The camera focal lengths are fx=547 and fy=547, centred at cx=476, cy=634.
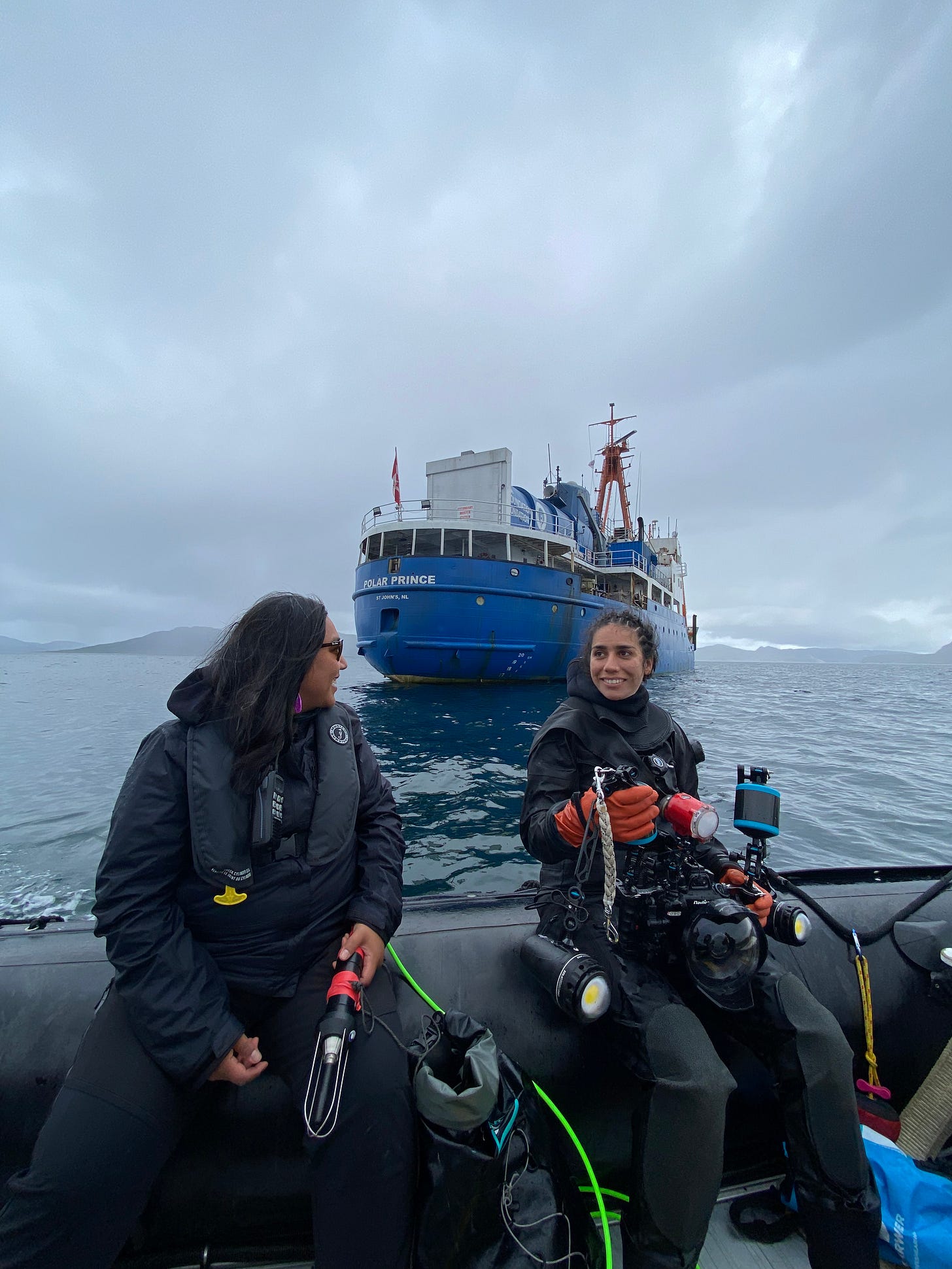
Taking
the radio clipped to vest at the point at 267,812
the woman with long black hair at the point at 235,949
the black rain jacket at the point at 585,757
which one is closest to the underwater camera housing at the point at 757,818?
the black rain jacket at the point at 585,757

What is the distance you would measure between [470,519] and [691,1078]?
1887 cm

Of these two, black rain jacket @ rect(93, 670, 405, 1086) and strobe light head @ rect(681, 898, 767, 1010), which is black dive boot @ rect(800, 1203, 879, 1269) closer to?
strobe light head @ rect(681, 898, 767, 1010)

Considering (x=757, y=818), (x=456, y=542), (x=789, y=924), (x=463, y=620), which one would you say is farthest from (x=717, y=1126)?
(x=456, y=542)

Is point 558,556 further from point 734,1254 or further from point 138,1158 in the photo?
point 138,1158

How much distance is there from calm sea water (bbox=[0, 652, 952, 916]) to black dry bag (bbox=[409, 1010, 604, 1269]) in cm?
278

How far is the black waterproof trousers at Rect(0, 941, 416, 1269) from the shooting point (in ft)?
4.02

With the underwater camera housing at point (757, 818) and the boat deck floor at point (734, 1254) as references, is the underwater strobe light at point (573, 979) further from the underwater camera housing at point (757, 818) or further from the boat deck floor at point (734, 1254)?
the boat deck floor at point (734, 1254)

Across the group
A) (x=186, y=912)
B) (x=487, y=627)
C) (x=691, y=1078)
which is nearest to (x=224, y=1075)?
(x=186, y=912)

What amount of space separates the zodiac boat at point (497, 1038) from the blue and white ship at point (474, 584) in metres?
15.7

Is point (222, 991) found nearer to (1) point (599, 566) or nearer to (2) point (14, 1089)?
(2) point (14, 1089)

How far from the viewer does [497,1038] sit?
1.89 meters

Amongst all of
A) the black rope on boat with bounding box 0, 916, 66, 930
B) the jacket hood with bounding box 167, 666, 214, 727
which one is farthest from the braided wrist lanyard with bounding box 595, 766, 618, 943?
the black rope on boat with bounding box 0, 916, 66, 930

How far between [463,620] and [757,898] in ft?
53.0

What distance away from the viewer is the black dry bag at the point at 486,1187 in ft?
→ 4.33
